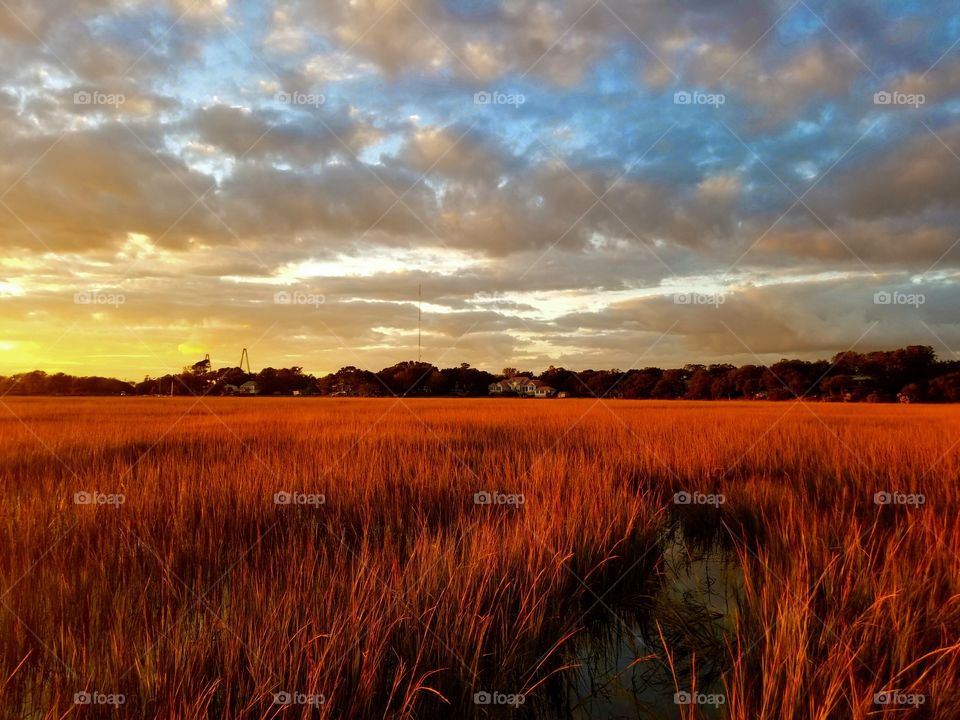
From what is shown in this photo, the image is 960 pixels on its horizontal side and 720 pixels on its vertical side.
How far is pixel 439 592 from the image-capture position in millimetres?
3018

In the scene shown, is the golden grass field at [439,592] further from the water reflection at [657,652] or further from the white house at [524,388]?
the white house at [524,388]

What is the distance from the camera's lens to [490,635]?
9.57 feet

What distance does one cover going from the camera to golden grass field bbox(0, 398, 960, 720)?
2309mm

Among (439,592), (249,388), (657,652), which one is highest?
(249,388)

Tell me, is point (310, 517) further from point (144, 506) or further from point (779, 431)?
point (779, 431)

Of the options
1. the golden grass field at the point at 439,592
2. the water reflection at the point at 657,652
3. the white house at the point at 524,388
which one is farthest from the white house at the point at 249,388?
the water reflection at the point at 657,652

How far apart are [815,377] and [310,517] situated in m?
50.4

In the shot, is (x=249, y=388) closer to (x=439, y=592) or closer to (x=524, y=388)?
(x=524, y=388)

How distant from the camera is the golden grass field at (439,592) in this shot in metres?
2.31

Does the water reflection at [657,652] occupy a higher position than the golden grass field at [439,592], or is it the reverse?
the golden grass field at [439,592]

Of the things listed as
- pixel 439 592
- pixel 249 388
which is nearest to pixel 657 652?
pixel 439 592

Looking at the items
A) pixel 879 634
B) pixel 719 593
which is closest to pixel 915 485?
pixel 719 593

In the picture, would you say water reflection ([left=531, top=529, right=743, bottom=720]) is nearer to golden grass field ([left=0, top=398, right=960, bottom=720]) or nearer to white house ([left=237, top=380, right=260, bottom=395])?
golden grass field ([left=0, top=398, right=960, bottom=720])

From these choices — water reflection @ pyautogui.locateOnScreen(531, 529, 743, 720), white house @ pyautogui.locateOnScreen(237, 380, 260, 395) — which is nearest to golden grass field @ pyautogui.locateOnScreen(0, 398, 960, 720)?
water reflection @ pyautogui.locateOnScreen(531, 529, 743, 720)
